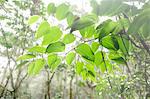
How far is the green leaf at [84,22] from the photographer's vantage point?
1.35 feet

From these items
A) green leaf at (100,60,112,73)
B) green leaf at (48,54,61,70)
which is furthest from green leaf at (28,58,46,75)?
green leaf at (100,60,112,73)

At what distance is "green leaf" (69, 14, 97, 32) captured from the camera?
411 mm

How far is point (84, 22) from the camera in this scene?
416mm

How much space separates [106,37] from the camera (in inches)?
18.5

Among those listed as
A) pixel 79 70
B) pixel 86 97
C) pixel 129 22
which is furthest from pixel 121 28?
pixel 86 97

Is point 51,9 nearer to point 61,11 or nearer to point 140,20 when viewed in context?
point 61,11

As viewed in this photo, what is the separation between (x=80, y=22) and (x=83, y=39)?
0.07 meters

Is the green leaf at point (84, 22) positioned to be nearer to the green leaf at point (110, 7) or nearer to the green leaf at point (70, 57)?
the green leaf at point (110, 7)

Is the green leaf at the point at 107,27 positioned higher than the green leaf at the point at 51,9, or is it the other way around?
the green leaf at the point at 51,9

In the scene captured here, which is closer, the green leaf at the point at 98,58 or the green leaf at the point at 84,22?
the green leaf at the point at 84,22

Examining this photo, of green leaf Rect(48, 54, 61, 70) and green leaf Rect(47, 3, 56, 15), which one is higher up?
green leaf Rect(47, 3, 56, 15)

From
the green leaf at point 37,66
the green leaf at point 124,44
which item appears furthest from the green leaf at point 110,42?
Result: the green leaf at point 37,66

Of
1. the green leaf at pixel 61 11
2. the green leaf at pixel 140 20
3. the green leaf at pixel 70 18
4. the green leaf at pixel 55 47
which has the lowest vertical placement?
the green leaf at pixel 55 47

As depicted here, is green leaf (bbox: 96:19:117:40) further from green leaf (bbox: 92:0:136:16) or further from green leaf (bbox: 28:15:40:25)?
green leaf (bbox: 28:15:40:25)
